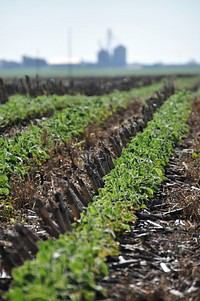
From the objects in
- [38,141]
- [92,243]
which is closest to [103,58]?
[38,141]

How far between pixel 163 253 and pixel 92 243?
991 mm

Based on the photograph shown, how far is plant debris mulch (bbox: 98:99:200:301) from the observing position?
386cm

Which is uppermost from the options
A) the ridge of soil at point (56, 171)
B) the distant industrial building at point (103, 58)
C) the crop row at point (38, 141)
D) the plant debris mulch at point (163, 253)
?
the distant industrial building at point (103, 58)

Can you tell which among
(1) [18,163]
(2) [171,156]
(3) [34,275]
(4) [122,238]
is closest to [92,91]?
(2) [171,156]

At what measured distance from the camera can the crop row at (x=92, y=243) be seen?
328 centimetres

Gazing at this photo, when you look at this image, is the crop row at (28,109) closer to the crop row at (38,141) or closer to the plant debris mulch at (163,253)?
the crop row at (38,141)

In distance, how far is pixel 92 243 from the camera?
3875mm

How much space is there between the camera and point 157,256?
4547mm

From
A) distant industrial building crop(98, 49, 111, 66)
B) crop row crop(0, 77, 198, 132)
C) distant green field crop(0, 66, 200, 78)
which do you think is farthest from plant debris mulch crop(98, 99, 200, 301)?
distant industrial building crop(98, 49, 111, 66)

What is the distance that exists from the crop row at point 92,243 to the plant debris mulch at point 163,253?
159 mm

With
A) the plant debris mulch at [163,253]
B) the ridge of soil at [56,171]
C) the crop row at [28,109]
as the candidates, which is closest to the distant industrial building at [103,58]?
the crop row at [28,109]

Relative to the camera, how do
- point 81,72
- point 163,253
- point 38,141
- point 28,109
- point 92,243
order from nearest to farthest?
1. point 92,243
2. point 163,253
3. point 38,141
4. point 28,109
5. point 81,72

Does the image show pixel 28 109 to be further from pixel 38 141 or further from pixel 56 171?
pixel 56 171

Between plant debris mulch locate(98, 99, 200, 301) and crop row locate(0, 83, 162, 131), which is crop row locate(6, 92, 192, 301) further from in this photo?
crop row locate(0, 83, 162, 131)
